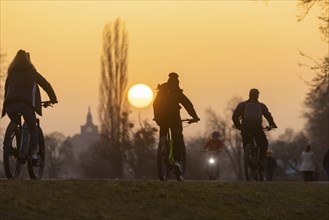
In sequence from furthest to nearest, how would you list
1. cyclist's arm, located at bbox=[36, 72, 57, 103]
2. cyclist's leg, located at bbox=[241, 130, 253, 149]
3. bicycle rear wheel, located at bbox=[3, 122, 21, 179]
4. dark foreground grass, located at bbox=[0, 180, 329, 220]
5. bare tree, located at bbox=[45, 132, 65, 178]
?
1. bare tree, located at bbox=[45, 132, 65, 178]
2. cyclist's leg, located at bbox=[241, 130, 253, 149]
3. cyclist's arm, located at bbox=[36, 72, 57, 103]
4. bicycle rear wheel, located at bbox=[3, 122, 21, 179]
5. dark foreground grass, located at bbox=[0, 180, 329, 220]

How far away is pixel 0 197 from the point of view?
932 cm

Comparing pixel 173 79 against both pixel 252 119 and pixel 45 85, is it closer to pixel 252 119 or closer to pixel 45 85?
pixel 45 85

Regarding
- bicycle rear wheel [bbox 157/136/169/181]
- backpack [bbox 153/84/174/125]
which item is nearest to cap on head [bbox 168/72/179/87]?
backpack [bbox 153/84/174/125]

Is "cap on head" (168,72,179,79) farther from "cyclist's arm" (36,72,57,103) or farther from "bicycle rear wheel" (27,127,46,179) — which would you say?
"bicycle rear wheel" (27,127,46,179)

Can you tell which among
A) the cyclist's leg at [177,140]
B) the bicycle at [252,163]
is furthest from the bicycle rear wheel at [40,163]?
the bicycle at [252,163]

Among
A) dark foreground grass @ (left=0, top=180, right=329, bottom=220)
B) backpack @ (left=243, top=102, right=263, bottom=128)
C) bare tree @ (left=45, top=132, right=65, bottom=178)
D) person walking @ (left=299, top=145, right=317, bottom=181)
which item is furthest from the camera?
bare tree @ (left=45, top=132, right=65, bottom=178)

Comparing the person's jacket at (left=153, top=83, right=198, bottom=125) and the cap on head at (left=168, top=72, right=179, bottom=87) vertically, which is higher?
the cap on head at (left=168, top=72, right=179, bottom=87)

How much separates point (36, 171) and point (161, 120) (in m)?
2.61

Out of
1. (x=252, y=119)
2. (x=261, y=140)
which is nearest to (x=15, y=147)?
(x=252, y=119)

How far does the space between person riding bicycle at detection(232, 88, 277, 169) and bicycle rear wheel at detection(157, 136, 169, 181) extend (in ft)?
11.4

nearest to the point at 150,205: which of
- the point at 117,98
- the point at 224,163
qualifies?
the point at 117,98

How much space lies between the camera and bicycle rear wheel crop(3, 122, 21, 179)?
11891 mm

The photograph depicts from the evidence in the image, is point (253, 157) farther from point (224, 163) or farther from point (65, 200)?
point (224, 163)

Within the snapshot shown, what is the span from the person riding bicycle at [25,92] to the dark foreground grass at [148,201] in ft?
4.80
